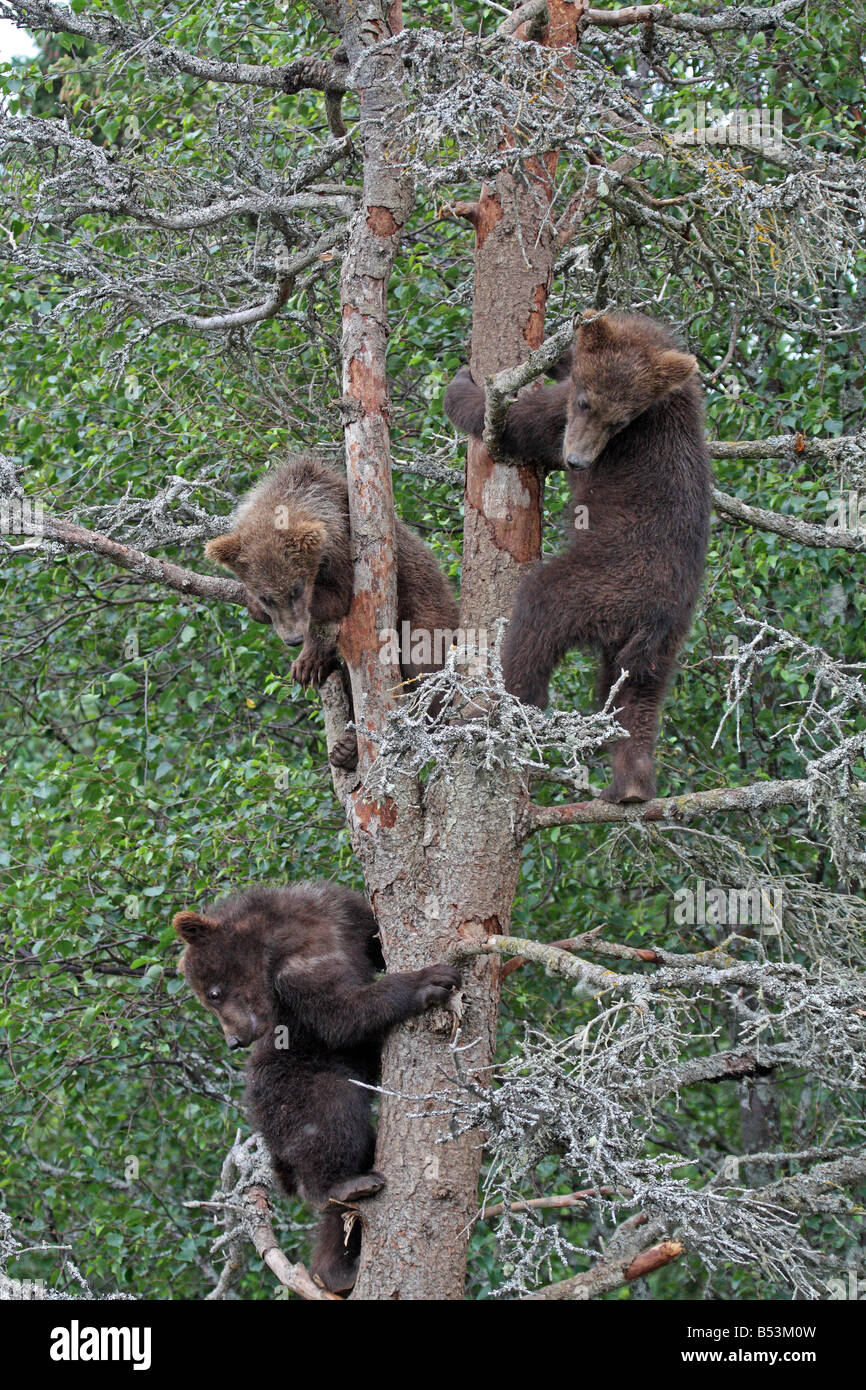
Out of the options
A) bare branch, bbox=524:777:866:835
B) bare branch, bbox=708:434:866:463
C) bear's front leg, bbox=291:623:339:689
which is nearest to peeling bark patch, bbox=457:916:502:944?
bare branch, bbox=524:777:866:835

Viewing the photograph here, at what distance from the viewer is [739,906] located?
5703mm

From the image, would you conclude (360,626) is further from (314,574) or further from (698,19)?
(698,19)

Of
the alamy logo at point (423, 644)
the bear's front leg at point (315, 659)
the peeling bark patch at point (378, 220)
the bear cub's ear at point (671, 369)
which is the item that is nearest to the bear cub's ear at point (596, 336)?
the bear cub's ear at point (671, 369)

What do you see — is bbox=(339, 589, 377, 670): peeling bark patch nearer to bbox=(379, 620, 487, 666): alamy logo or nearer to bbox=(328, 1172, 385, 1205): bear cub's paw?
bbox=(379, 620, 487, 666): alamy logo

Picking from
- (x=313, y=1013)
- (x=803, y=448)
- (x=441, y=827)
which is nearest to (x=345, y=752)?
(x=441, y=827)

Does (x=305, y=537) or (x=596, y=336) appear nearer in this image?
(x=596, y=336)

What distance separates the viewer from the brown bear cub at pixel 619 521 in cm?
546

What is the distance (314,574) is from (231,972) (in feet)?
6.13

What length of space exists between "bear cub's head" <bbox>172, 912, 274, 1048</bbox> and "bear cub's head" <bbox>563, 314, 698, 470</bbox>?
254cm

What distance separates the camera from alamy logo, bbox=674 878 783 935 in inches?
211

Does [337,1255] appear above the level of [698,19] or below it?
below

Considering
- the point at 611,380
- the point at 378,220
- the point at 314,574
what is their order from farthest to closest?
the point at 314,574 → the point at 611,380 → the point at 378,220

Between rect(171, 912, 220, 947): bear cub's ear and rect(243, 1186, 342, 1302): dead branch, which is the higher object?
rect(171, 912, 220, 947): bear cub's ear

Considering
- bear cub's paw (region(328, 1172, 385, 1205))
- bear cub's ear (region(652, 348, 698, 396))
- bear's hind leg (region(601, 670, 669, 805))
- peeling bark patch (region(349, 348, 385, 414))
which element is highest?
bear cub's ear (region(652, 348, 698, 396))
